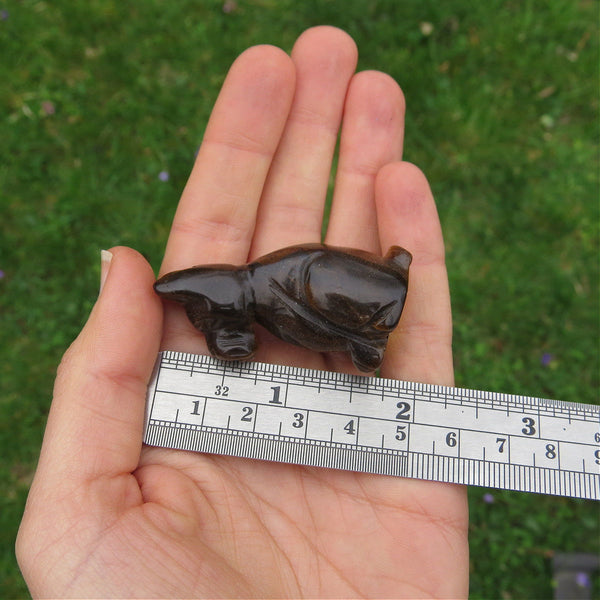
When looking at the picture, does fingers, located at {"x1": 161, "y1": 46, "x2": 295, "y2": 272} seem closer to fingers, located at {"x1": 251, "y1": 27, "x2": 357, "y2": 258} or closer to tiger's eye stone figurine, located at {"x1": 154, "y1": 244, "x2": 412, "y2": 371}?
fingers, located at {"x1": 251, "y1": 27, "x2": 357, "y2": 258}

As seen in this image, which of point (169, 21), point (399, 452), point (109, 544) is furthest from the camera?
point (169, 21)

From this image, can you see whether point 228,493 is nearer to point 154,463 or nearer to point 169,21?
point 154,463

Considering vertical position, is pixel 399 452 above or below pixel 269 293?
below

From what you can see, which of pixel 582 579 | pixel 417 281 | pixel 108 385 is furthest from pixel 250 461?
pixel 582 579

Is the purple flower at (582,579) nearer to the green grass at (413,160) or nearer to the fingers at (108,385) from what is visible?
the green grass at (413,160)

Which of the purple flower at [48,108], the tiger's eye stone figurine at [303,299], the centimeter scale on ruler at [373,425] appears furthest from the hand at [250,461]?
the purple flower at [48,108]

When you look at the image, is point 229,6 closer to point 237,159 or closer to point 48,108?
point 48,108

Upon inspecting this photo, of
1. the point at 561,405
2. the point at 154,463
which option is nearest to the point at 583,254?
the point at 561,405
